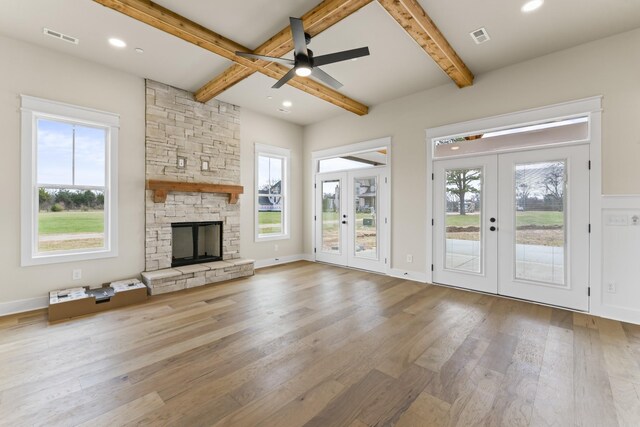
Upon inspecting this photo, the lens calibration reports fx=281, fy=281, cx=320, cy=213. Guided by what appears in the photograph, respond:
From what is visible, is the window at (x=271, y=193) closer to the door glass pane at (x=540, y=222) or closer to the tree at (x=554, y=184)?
the door glass pane at (x=540, y=222)

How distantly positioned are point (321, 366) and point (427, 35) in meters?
3.47

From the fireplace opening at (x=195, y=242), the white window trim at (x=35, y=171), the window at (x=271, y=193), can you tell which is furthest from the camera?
the window at (x=271, y=193)

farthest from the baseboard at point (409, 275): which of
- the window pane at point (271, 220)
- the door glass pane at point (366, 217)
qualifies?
the window pane at point (271, 220)

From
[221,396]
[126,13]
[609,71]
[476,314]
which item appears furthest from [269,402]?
[609,71]

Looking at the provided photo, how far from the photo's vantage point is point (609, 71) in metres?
3.28

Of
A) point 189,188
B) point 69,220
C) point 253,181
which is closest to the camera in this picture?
point 69,220

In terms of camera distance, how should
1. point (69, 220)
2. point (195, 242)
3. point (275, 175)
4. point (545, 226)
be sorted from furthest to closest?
point (275, 175)
point (195, 242)
point (69, 220)
point (545, 226)

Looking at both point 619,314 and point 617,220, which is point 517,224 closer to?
point 617,220

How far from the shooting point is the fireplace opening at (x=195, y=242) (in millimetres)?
4973

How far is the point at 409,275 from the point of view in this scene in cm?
498

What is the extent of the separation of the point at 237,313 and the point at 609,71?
5217 millimetres

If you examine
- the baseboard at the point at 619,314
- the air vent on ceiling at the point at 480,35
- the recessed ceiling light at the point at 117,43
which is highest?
the recessed ceiling light at the point at 117,43

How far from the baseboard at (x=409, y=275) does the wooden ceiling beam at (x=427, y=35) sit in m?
3.10

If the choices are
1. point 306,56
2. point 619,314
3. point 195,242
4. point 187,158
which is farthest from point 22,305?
point 619,314
